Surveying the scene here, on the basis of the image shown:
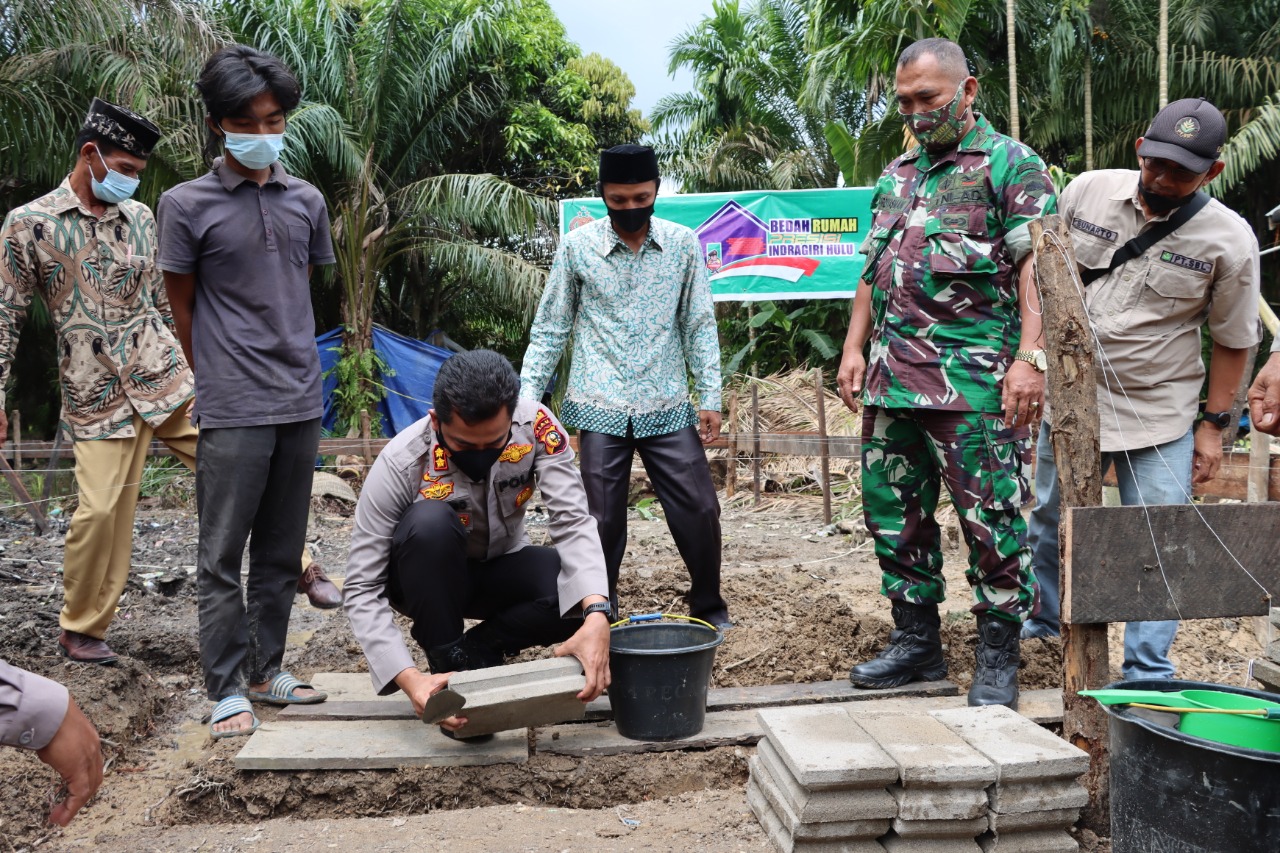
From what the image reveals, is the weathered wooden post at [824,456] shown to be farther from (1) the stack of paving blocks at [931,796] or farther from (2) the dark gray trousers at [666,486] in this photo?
(1) the stack of paving blocks at [931,796]

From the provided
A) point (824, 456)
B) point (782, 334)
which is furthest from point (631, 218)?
→ point (782, 334)

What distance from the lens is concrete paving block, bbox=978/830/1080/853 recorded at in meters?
2.40

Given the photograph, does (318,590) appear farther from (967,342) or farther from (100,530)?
(967,342)

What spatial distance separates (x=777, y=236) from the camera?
9.33 metres

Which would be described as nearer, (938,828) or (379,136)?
(938,828)

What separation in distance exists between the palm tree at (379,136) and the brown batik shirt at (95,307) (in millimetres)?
7850

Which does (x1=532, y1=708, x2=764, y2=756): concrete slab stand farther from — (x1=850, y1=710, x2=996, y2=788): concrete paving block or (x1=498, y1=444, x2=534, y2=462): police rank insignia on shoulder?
(x1=498, y1=444, x2=534, y2=462): police rank insignia on shoulder

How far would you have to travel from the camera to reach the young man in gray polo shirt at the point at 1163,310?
3254mm

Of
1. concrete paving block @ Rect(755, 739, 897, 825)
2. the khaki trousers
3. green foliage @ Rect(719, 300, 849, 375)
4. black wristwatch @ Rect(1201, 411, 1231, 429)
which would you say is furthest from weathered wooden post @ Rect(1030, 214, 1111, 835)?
green foliage @ Rect(719, 300, 849, 375)

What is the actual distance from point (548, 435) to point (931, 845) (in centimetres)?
157

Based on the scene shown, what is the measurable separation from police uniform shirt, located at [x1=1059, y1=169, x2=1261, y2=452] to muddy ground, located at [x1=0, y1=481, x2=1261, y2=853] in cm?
97

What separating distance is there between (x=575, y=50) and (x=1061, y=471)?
15673 millimetres

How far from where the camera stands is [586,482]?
150 inches

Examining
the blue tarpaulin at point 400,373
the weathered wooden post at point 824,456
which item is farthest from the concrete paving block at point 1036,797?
the blue tarpaulin at point 400,373
